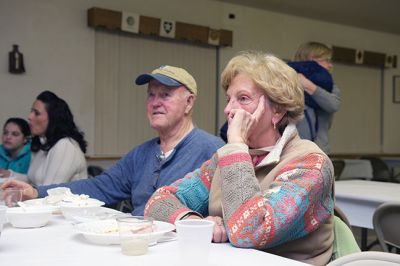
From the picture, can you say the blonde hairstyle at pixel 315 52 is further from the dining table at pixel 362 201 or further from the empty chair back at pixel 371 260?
the empty chair back at pixel 371 260

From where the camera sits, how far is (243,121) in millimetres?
1503

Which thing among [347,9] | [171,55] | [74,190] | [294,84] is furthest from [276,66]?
[347,9]

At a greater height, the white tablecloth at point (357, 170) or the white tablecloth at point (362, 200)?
the white tablecloth at point (362, 200)

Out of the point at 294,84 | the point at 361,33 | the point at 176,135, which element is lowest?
the point at 176,135

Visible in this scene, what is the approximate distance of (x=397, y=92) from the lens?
30.1 ft

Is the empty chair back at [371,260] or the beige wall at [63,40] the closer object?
the empty chair back at [371,260]

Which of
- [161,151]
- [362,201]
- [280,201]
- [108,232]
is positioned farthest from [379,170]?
[108,232]

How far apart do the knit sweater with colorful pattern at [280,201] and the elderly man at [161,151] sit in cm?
58

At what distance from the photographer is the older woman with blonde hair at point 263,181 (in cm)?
125

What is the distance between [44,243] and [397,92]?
29.5ft

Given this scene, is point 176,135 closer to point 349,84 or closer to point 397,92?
point 349,84

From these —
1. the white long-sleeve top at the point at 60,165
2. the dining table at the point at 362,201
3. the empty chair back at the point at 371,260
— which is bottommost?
the dining table at the point at 362,201

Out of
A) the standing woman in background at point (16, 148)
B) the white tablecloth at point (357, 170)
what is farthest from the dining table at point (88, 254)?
the white tablecloth at point (357, 170)

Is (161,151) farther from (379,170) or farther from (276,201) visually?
(379,170)
